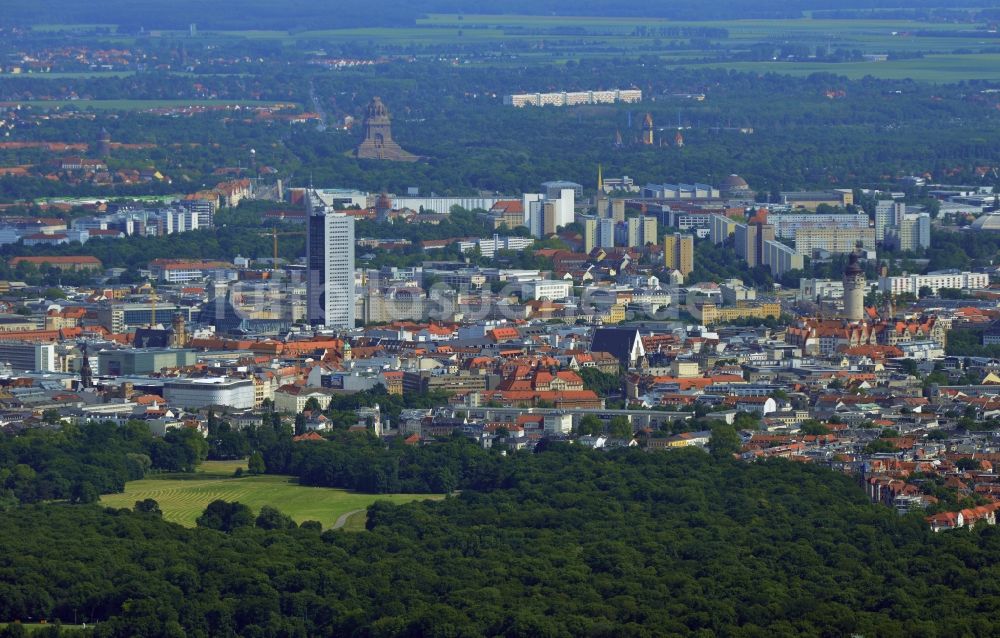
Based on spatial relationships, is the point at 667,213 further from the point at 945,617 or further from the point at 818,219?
the point at 945,617

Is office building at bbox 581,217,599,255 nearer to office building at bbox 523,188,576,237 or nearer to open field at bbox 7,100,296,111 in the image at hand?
office building at bbox 523,188,576,237

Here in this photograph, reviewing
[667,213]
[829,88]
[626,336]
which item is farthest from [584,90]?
[626,336]

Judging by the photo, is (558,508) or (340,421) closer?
(558,508)

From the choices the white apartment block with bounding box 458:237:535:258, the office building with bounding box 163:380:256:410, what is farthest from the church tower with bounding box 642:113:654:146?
the office building with bounding box 163:380:256:410

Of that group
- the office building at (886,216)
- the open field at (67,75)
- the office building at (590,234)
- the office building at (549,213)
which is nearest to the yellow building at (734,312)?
the office building at (590,234)

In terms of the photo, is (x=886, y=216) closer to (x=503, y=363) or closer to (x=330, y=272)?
(x=330, y=272)

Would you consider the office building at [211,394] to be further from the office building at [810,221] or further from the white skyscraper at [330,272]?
the office building at [810,221]
